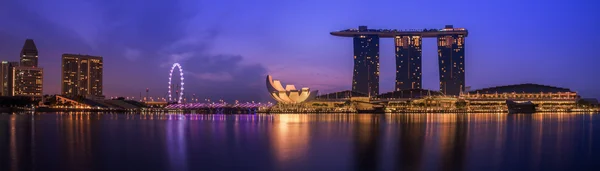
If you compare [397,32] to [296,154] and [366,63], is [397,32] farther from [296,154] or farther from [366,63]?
[296,154]

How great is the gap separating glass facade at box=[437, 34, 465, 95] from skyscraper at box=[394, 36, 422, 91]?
5764mm

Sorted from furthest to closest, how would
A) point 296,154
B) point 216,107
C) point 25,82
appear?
point 25,82 → point 216,107 → point 296,154

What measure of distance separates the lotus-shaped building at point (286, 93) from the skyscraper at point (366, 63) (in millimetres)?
44411

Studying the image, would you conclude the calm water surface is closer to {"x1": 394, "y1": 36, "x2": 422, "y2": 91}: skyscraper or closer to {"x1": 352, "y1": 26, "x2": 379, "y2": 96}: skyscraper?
{"x1": 352, "y1": 26, "x2": 379, "y2": 96}: skyscraper

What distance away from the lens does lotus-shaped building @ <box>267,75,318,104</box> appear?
332ft

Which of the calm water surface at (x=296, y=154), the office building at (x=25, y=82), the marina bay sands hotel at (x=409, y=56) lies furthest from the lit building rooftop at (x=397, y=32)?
the calm water surface at (x=296, y=154)

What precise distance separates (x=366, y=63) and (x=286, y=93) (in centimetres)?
5019

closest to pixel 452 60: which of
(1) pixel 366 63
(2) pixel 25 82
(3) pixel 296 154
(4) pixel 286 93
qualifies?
(1) pixel 366 63

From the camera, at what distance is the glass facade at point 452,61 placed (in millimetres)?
145250

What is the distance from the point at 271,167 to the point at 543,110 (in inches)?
3977

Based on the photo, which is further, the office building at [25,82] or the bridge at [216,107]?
the office building at [25,82]

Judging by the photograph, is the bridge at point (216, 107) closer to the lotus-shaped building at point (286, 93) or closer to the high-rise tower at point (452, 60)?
the lotus-shaped building at point (286, 93)

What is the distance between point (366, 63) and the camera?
14700cm

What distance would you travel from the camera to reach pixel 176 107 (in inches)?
4368
